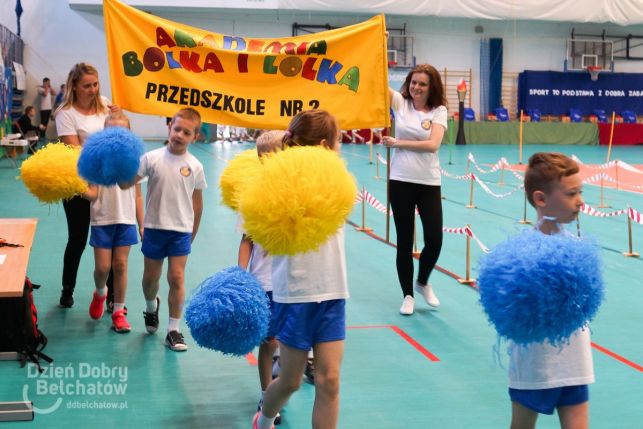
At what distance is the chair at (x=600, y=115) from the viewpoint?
1155 inches

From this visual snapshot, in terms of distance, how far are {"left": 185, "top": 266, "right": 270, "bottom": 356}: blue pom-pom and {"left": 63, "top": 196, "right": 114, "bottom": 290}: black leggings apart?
265 cm

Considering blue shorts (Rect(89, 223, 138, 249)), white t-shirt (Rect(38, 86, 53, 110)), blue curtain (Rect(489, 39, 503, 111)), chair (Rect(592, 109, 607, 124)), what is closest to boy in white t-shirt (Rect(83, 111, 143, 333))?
blue shorts (Rect(89, 223, 138, 249))

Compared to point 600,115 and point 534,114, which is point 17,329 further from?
point 600,115

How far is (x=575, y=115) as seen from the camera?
2941 cm

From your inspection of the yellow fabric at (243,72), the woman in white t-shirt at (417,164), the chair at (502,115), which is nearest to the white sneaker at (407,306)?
the woman in white t-shirt at (417,164)

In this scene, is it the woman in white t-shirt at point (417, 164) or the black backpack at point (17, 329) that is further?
the woman in white t-shirt at point (417, 164)

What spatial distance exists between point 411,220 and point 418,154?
490 millimetres

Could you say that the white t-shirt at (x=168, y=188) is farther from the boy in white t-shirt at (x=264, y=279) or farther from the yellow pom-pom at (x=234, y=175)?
the boy in white t-shirt at (x=264, y=279)

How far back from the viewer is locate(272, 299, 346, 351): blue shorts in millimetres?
3139

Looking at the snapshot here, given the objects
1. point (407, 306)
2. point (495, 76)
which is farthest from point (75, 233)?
point (495, 76)

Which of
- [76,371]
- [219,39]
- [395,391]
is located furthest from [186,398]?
[219,39]

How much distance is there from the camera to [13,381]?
4344 millimetres

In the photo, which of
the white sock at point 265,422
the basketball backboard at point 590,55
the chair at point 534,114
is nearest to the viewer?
the white sock at point 265,422

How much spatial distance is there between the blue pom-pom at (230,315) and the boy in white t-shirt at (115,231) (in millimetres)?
2187
